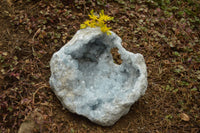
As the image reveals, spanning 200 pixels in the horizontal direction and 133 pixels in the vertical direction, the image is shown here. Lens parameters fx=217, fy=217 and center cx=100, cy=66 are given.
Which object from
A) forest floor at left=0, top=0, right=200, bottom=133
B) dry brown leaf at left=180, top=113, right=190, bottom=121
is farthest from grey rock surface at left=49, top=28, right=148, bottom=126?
→ dry brown leaf at left=180, top=113, right=190, bottom=121

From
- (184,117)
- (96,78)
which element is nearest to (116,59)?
(96,78)

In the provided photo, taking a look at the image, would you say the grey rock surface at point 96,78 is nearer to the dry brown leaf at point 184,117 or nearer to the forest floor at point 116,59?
the forest floor at point 116,59

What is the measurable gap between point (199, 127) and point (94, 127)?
1.53m

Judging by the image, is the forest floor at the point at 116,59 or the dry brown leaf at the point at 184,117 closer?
the forest floor at the point at 116,59

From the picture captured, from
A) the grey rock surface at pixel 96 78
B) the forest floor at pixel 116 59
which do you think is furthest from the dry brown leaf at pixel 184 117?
the grey rock surface at pixel 96 78

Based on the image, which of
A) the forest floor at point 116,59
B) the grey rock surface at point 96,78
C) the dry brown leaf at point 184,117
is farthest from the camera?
the dry brown leaf at point 184,117

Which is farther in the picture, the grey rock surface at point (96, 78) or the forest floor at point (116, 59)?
the forest floor at point (116, 59)

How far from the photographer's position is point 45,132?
2.73 m

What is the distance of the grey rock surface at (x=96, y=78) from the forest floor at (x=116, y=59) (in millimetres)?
270

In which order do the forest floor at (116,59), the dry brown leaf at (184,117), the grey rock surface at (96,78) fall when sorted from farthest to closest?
the dry brown leaf at (184,117) < the forest floor at (116,59) < the grey rock surface at (96,78)

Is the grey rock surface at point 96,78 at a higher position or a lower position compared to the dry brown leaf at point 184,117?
higher

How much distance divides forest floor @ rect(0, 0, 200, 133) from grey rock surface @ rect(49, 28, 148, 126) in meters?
0.27

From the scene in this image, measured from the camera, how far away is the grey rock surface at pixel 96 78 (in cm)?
270

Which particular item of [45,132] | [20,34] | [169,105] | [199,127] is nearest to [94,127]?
[45,132]
